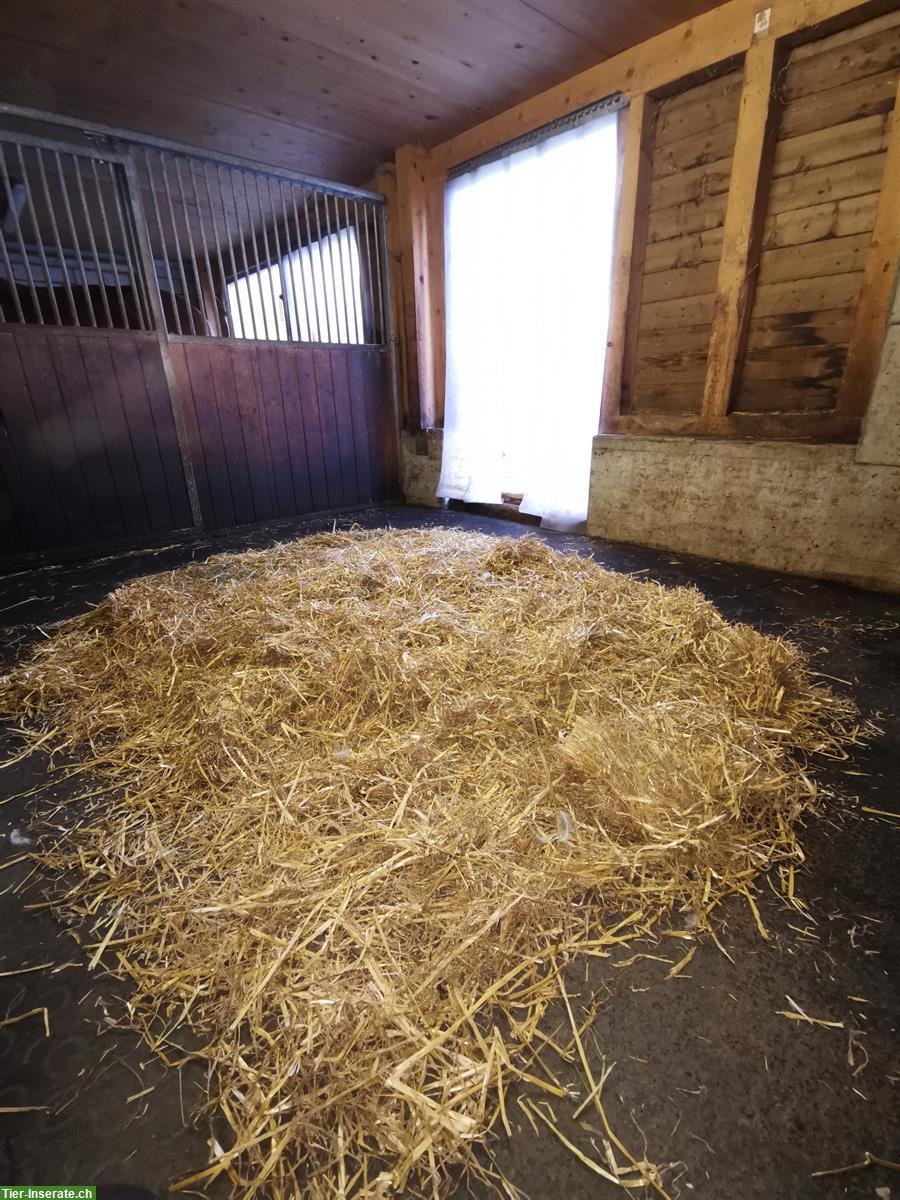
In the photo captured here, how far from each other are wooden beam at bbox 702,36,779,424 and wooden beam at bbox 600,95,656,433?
1.71ft

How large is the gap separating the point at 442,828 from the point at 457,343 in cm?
408

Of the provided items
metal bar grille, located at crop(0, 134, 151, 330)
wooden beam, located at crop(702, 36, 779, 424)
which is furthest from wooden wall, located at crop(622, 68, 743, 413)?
metal bar grille, located at crop(0, 134, 151, 330)

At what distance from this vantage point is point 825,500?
2.67 meters

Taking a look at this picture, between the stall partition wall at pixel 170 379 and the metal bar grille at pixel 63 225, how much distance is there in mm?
25

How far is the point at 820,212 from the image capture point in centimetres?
262

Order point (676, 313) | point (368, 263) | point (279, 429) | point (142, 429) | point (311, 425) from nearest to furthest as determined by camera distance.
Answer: point (676, 313) < point (142, 429) < point (279, 429) < point (311, 425) < point (368, 263)

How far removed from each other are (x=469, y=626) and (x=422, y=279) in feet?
12.9

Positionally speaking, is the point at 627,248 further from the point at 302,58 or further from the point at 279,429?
the point at 279,429

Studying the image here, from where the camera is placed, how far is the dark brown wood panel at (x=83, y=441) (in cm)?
325

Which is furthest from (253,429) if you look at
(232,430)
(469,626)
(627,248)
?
(469,626)

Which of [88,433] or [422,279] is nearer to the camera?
[88,433]

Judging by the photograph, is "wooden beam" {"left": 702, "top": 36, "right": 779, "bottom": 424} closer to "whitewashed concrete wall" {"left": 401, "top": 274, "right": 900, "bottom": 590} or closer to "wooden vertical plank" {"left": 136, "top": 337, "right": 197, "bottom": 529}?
"whitewashed concrete wall" {"left": 401, "top": 274, "right": 900, "bottom": 590}

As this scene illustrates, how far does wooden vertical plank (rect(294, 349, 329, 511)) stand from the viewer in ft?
14.4

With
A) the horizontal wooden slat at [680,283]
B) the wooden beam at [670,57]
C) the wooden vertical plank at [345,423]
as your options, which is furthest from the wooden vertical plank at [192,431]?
the horizontal wooden slat at [680,283]
